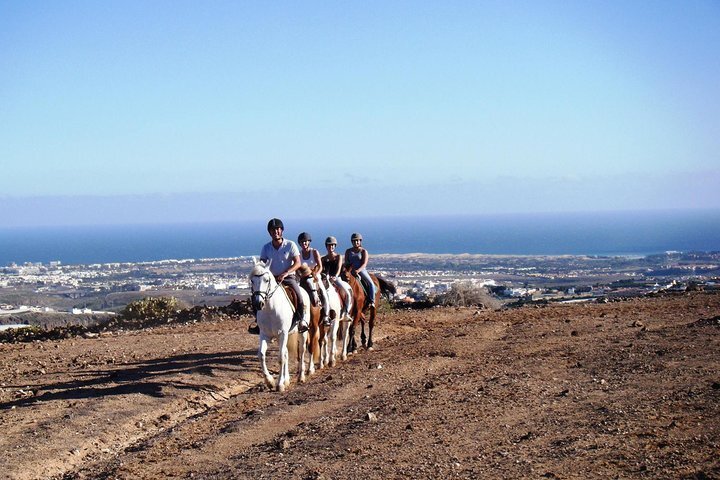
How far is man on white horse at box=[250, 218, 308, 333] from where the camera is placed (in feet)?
47.9

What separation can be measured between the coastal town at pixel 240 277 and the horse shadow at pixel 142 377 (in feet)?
79.2

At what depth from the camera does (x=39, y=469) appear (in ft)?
32.8

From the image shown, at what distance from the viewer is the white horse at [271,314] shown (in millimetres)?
13492

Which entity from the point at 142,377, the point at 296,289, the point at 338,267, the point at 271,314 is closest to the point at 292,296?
the point at 296,289

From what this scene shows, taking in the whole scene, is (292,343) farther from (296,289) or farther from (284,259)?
(284,259)

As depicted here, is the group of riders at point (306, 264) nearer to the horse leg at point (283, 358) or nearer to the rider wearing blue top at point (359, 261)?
the rider wearing blue top at point (359, 261)

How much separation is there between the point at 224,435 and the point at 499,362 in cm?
557

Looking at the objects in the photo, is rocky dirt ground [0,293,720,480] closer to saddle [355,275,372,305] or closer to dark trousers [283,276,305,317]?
saddle [355,275,372,305]

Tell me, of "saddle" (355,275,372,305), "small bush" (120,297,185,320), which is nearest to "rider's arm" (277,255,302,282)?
"saddle" (355,275,372,305)

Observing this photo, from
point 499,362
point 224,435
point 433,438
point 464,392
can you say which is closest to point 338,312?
point 499,362

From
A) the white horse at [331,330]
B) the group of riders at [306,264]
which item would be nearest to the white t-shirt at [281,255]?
the group of riders at [306,264]

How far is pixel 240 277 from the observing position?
7381 cm

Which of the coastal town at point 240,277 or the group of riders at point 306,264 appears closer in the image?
the group of riders at point 306,264

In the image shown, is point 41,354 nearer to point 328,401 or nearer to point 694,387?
point 328,401
